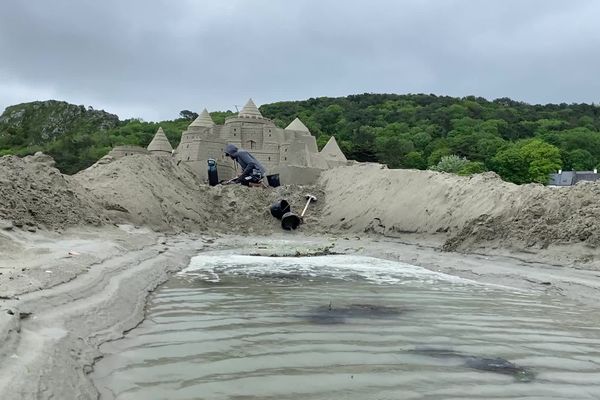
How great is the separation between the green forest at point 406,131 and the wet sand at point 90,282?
97.1 ft

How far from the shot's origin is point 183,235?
17.4 meters

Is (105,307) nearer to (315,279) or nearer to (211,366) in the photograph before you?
(211,366)

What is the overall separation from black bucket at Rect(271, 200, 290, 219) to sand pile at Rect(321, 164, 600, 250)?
1757 mm

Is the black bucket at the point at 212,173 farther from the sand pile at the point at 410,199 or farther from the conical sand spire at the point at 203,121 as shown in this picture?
the conical sand spire at the point at 203,121

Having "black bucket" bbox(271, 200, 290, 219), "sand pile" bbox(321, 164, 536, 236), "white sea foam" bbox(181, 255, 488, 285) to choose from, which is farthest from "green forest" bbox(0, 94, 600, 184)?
"white sea foam" bbox(181, 255, 488, 285)

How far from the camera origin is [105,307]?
18.0 feet

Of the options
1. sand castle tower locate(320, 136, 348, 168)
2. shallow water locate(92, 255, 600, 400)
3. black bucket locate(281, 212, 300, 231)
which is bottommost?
shallow water locate(92, 255, 600, 400)

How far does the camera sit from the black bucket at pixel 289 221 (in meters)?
21.2

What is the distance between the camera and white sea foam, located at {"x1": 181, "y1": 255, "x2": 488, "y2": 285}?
374 inches

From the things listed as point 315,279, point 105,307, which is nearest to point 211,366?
point 105,307

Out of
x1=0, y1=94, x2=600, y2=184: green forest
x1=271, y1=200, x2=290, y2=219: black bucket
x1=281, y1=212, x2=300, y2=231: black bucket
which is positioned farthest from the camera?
x1=0, y1=94, x2=600, y2=184: green forest

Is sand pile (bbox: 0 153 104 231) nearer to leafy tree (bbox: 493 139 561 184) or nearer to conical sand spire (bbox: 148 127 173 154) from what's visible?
conical sand spire (bbox: 148 127 173 154)

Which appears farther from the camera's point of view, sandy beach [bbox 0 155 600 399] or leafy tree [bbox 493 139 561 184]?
leafy tree [bbox 493 139 561 184]

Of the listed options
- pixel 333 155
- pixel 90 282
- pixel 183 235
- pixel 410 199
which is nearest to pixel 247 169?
pixel 183 235
